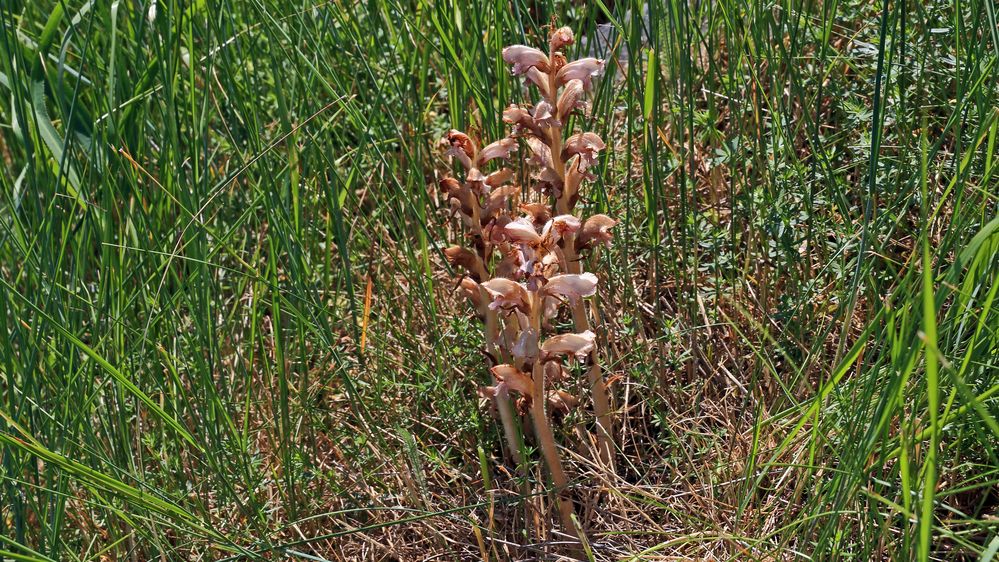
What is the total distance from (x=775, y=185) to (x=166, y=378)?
57.7 inches

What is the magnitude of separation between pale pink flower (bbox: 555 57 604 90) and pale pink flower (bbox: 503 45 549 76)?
37 millimetres

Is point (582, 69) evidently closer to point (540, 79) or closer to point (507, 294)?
point (540, 79)

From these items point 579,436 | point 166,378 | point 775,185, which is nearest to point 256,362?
point 166,378

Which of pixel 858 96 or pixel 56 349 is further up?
pixel 858 96

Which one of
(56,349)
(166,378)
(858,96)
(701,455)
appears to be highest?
(858,96)

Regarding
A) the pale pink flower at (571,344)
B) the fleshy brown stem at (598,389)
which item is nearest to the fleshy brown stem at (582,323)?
the fleshy brown stem at (598,389)

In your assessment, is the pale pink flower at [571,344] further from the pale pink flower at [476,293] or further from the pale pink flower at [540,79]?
the pale pink flower at [540,79]

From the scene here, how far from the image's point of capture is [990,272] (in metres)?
1.48

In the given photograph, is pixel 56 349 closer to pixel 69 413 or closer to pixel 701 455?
pixel 69 413

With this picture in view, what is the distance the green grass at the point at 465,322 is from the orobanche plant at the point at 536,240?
0.15 metres

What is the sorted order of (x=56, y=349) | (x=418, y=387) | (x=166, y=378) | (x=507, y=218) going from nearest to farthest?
(x=507, y=218)
(x=56, y=349)
(x=418, y=387)
(x=166, y=378)

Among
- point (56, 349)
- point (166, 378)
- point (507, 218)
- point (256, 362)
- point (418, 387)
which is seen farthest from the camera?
point (256, 362)

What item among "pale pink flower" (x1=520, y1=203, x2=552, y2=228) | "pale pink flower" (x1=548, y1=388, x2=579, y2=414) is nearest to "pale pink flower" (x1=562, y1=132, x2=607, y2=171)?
"pale pink flower" (x1=520, y1=203, x2=552, y2=228)

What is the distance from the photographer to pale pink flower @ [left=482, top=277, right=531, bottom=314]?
5.03 feet
